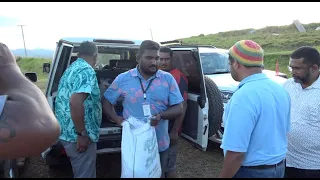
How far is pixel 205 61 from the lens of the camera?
7.02 metres

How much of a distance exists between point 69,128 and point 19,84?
1979 millimetres

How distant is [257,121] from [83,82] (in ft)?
5.91

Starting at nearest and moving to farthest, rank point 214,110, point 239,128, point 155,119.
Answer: point 239,128
point 155,119
point 214,110

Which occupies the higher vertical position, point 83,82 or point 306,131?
point 83,82

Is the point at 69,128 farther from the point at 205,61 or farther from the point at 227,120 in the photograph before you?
the point at 205,61

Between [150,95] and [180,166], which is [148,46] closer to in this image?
[150,95]

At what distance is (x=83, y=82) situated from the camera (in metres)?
3.17

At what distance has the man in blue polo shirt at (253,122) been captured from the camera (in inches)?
82.5

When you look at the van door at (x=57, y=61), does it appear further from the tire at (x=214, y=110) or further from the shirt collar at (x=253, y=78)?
the shirt collar at (x=253, y=78)

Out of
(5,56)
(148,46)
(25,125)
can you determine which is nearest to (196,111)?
(148,46)

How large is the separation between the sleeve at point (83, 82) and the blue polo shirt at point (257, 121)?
1.52m

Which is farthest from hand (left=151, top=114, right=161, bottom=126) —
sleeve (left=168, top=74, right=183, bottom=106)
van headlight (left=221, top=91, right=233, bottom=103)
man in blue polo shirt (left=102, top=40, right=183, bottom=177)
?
van headlight (left=221, top=91, right=233, bottom=103)

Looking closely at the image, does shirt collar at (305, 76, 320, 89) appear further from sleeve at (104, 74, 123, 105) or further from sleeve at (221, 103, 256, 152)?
sleeve at (104, 74, 123, 105)

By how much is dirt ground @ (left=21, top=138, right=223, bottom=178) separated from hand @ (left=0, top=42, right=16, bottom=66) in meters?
3.21
